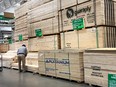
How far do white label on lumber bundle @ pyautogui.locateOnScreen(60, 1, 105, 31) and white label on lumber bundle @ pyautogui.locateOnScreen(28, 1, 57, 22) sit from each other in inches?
36.8

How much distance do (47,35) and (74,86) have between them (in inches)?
153

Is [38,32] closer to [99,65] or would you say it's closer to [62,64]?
[62,64]

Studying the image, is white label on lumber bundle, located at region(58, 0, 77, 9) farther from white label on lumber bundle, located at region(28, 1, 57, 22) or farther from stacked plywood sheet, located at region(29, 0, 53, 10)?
stacked plywood sheet, located at region(29, 0, 53, 10)

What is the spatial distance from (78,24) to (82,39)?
23.7 inches

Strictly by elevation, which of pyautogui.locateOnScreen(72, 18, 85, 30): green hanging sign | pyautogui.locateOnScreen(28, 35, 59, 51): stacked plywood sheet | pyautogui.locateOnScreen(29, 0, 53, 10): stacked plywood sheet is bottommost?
pyautogui.locateOnScreen(28, 35, 59, 51): stacked plywood sheet

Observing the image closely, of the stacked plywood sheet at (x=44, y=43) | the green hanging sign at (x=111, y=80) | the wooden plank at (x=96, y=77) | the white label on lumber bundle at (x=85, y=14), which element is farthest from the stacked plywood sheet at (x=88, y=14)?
the green hanging sign at (x=111, y=80)

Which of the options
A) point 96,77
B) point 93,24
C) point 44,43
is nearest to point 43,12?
point 44,43

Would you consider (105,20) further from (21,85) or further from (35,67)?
(35,67)

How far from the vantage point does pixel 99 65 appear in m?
6.02

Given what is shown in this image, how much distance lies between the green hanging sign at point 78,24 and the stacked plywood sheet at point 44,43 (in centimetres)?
143

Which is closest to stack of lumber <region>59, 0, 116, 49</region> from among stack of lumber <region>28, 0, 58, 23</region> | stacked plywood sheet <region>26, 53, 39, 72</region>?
stack of lumber <region>28, 0, 58, 23</region>

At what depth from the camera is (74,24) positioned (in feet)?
25.4

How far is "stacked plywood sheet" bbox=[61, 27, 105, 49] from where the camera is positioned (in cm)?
682

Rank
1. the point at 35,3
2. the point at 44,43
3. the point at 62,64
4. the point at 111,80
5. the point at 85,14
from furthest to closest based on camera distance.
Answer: the point at 35,3
the point at 44,43
the point at 62,64
the point at 85,14
the point at 111,80
